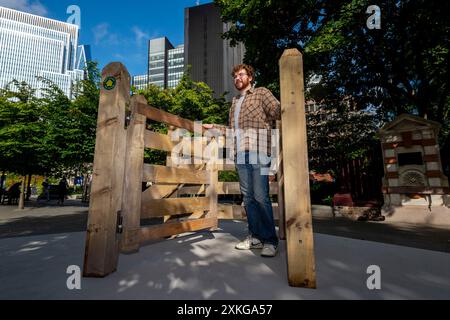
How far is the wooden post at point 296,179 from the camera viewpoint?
1642mm

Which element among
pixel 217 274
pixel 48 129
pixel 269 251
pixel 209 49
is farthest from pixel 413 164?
pixel 209 49

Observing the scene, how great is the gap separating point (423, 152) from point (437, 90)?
5101 millimetres

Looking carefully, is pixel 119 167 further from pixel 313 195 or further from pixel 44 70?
pixel 44 70

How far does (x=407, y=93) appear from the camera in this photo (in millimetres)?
10328

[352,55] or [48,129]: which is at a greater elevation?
[352,55]

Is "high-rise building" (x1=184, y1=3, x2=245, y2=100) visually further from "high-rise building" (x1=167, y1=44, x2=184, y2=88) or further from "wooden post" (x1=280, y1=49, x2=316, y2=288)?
"wooden post" (x1=280, y1=49, x2=316, y2=288)

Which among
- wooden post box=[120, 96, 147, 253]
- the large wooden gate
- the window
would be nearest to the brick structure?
the window

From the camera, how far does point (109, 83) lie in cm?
208

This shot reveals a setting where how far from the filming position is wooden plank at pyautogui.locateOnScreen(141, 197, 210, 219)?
2.67 m

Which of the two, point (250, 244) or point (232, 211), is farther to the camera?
point (232, 211)

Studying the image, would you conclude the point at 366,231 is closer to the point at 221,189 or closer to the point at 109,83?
the point at 221,189

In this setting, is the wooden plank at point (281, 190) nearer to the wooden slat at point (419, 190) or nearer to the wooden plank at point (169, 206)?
the wooden plank at point (169, 206)

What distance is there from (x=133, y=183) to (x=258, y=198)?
52.4 inches
